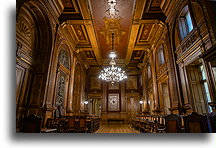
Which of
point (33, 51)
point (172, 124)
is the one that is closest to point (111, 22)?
point (33, 51)

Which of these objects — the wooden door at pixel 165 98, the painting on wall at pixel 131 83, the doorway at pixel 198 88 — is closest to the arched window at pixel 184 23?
the doorway at pixel 198 88

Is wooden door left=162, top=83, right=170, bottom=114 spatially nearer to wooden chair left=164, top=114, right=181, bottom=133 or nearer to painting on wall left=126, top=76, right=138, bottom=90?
wooden chair left=164, top=114, right=181, bottom=133

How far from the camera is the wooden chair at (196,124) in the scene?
226 cm

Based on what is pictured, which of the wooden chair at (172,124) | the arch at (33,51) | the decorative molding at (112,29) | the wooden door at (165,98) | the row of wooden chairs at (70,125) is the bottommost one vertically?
the row of wooden chairs at (70,125)

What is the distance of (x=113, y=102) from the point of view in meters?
13.4

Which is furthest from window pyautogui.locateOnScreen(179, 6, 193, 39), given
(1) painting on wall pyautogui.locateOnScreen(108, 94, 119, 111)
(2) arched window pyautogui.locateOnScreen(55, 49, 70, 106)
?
(1) painting on wall pyautogui.locateOnScreen(108, 94, 119, 111)

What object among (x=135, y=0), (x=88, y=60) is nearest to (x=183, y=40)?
(x=135, y=0)

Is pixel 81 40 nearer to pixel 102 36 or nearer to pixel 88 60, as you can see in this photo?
pixel 102 36

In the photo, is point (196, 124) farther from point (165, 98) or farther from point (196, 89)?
point (165, 98)

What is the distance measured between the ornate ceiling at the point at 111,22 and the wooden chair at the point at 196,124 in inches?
203

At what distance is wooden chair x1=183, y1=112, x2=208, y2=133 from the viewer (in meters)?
2.26

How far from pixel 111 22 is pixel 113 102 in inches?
329

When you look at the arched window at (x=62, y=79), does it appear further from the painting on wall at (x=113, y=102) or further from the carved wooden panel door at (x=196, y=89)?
the painting on wall at (x=113, y=102)
